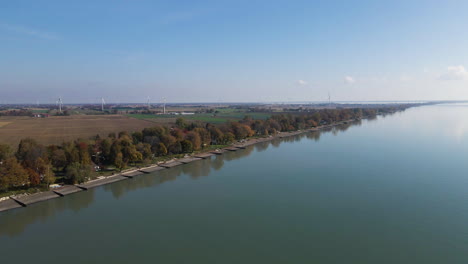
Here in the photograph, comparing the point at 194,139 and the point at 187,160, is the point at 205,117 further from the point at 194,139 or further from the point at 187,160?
the point at 187,160

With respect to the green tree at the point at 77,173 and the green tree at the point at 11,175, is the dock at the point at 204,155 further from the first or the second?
the green tree at the point at 11,175

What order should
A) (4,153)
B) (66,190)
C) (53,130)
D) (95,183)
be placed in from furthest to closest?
(53,130)
(4,153)
(95,183)
(66,190)

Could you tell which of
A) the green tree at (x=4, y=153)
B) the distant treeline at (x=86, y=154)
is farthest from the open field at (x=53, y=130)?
the distant treeline at (x=86, y=154)

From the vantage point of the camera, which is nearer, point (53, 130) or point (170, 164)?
point (170, 164)

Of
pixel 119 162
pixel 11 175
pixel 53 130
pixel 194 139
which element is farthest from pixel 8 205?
pixel 53 130

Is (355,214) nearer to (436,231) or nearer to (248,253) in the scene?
(436,231)

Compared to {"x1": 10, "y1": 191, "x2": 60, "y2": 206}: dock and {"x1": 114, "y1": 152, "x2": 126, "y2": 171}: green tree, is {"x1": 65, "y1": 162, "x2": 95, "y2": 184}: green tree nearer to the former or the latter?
{"x1": 10, "y1": 191, "x2": 60, "y2": 206}: dock

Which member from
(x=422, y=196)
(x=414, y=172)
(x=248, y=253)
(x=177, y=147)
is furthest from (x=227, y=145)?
(x=248, y=253)
